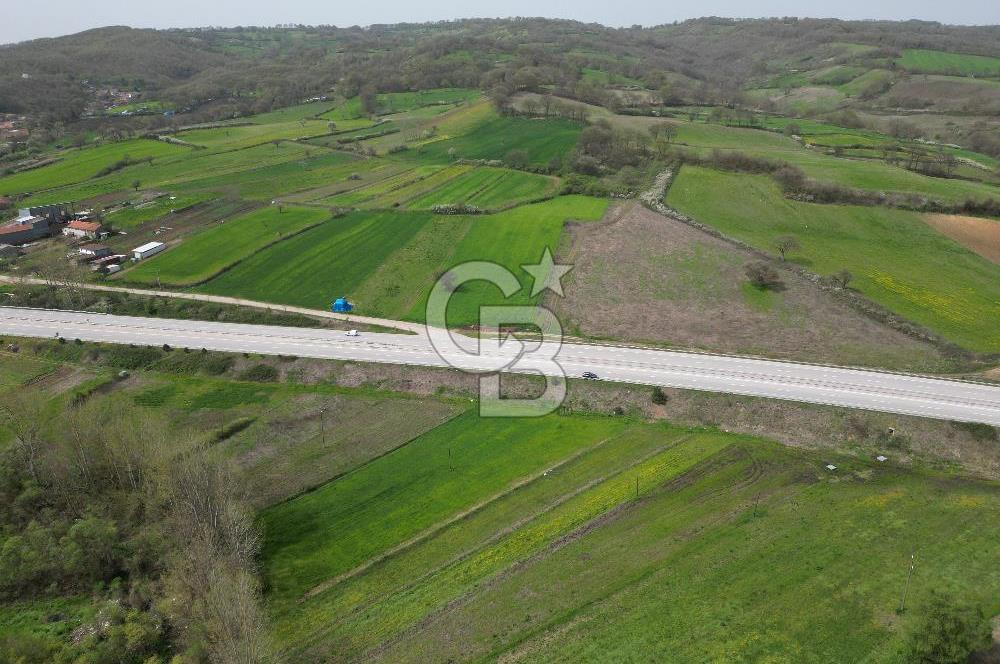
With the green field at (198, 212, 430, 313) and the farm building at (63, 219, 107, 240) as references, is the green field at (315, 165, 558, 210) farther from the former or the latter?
the farm building at (63, 219, 107, 240)

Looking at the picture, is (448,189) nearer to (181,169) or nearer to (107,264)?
(107,264)

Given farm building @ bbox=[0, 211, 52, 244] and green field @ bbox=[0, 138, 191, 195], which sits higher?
green field @ bbox=[0, 138, 191, 195]

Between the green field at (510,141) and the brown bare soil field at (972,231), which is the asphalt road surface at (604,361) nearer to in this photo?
the brown bare soil field at (972,231)

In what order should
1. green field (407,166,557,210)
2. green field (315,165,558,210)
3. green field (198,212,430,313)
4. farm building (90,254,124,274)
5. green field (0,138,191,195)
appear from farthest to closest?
1. green field (0,138,191,195)
2. green field (315,165,558,210)
3. green field (407,166,557,210)
4. farm building (90,254,124,274)
5. green field (198,212,430,313)

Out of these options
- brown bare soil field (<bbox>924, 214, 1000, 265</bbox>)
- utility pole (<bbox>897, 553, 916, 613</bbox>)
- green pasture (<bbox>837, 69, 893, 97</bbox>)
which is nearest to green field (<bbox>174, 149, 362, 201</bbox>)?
brown bare soil field (<bbox>924, 214, 1000, 265</bbox>)

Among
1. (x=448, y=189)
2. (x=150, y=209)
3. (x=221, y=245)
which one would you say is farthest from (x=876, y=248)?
(x=150, y=209)

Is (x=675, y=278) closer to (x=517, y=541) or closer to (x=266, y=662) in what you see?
(x=517, y=541)

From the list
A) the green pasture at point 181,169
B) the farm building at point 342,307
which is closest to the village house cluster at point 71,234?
the green pasture at point 181,169

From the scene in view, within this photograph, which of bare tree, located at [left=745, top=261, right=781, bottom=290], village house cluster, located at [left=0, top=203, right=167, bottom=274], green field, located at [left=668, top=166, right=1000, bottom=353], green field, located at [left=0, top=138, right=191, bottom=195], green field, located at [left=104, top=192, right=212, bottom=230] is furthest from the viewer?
green field, located at [left=0, top=138, right=191, bottom=195]
